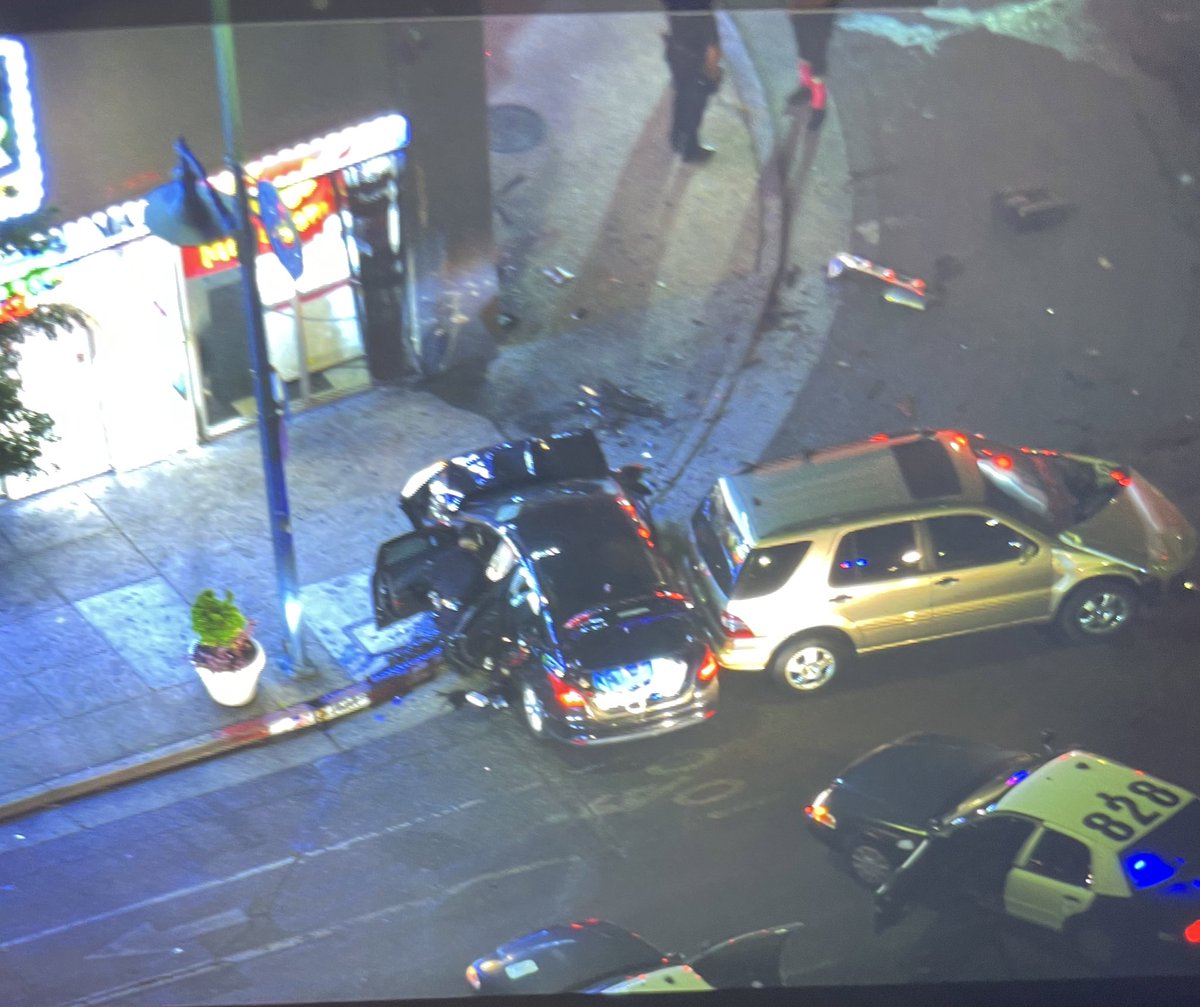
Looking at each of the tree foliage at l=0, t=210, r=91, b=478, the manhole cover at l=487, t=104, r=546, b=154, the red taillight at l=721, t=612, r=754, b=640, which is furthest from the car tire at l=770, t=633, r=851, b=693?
the manhole cover at l=487, t=104, r=546, b=154

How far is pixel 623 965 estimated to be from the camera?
30.2 feet

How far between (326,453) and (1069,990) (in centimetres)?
736

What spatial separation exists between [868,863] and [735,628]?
6.32 feet

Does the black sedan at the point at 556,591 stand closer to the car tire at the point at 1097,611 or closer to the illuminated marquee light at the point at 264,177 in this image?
the car tire at the point at 1097,611

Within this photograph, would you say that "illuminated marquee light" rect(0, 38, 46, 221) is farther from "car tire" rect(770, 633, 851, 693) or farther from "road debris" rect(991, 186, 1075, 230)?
"road debris" rect(991, 186, 1075, 230)

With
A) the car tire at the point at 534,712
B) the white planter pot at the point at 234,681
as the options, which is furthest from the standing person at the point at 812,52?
the white planter pot at the point at 234,681

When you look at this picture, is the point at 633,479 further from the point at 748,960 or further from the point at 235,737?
the point at 748,960

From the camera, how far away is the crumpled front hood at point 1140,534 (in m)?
10.8

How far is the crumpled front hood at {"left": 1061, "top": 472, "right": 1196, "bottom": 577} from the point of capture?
35.4 feet

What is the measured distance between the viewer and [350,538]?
12.2 m

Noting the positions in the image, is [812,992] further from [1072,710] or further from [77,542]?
[77,542]

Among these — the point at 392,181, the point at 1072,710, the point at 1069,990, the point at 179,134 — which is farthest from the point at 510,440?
the point at 1069,990

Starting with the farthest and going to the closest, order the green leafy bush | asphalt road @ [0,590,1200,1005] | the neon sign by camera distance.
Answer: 1. the neon sign
2. the green leafy bush
3. asphalt road @ [0,590,1200,1005]

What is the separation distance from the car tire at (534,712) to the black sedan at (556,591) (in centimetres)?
1
